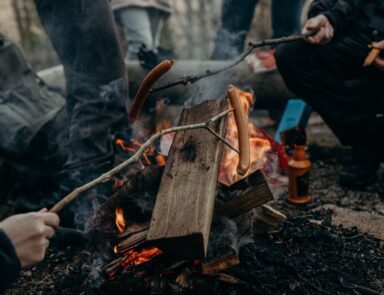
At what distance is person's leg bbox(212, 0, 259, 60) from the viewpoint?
17.9 feet

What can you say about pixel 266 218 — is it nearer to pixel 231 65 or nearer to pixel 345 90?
pixel 231 65

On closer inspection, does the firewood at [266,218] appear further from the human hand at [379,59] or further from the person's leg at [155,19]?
the person's leg at [155,19]

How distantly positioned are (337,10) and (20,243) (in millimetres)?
3120

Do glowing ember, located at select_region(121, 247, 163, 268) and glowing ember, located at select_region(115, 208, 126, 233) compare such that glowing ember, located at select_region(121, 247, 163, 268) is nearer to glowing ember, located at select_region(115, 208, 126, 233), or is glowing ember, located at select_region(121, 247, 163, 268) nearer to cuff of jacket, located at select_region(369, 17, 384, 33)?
glowing ember, located at select_region(115, 208, 126, 233)

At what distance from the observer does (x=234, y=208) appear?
8.00ft

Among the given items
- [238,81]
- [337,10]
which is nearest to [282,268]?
[337,10]

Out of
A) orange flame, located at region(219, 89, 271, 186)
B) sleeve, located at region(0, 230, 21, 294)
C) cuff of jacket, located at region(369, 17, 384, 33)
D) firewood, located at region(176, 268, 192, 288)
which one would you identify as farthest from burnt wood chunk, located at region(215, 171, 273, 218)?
cuff of jacket, located at region(369, 17, 384, 33)

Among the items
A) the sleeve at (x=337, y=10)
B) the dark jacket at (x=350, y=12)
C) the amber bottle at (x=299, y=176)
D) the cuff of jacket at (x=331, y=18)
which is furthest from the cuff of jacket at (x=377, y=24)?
the amber bottle at (x=299, y=176)

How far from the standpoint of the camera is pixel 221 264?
218 cm

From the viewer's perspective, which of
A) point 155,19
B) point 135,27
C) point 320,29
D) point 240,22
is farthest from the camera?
point 155,19

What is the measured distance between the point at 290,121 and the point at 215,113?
2543 millimetres

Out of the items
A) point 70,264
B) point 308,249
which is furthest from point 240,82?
point 70,264

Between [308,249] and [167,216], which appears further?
[308,249]

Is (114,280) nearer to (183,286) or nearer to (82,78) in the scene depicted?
(183,286)
